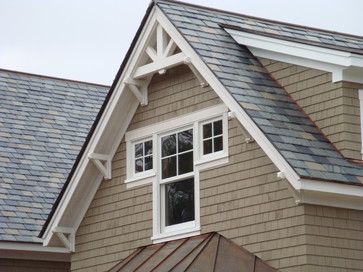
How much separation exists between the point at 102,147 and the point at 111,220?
1.44 metres

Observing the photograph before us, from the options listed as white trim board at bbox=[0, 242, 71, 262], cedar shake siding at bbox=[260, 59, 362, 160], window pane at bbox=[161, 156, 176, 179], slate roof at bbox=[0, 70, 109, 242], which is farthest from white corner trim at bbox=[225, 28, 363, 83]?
slate roof at bbox=[0, 70, 109, 242]

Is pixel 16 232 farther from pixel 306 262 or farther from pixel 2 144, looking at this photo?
pixel 306 262

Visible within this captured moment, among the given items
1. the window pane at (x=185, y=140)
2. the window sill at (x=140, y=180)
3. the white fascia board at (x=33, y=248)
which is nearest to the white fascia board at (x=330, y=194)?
the window pane at (x=185, y=140)

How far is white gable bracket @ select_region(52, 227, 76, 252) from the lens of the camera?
74.8ft

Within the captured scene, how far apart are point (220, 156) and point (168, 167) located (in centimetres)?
162

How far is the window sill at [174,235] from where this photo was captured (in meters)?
19.9

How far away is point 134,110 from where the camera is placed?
21875 mm

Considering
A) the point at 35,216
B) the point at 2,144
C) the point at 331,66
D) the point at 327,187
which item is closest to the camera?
the point at 327,187

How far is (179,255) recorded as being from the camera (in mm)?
19219

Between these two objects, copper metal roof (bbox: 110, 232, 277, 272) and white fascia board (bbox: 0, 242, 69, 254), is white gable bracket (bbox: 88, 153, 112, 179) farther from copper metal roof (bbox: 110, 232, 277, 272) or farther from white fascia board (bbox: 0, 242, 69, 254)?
copper metal roof (bbox: 110, 232, 277, 272)

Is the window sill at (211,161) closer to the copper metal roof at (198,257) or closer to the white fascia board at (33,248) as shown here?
the copper metal roof at (198,257)

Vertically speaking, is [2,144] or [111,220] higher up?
[2,144]

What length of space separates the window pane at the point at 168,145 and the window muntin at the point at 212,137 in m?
0.89

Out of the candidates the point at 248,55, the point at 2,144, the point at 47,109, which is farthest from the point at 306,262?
the point at 47,109
